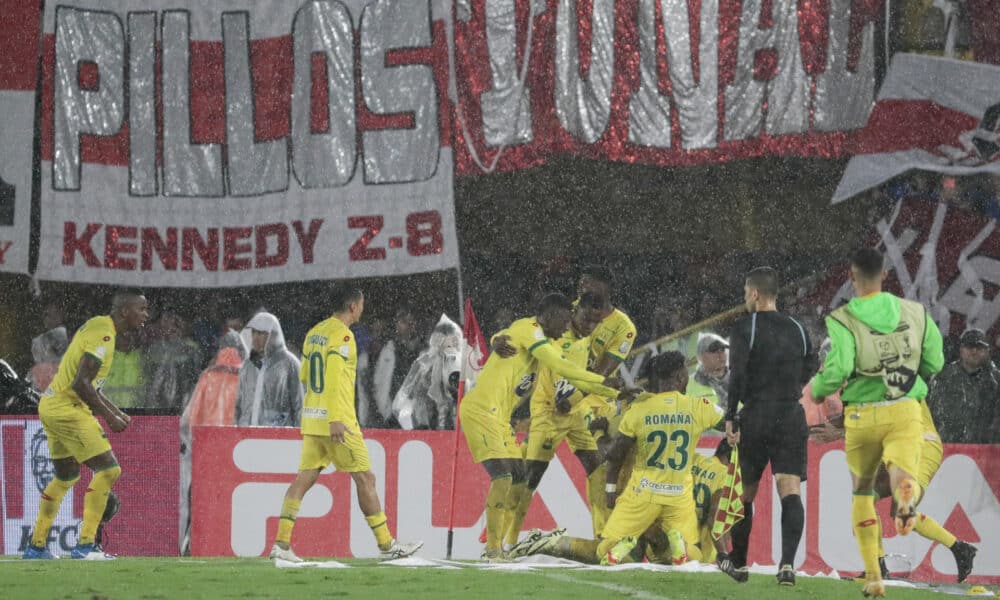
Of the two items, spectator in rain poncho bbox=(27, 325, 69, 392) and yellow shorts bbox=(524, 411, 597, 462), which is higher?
spectator in rain poncho bbox=(27, 325, 69, 392)

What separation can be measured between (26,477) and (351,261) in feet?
14.1

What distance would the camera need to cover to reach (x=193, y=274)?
16797 mm

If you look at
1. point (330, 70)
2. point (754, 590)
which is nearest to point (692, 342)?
point (330, 70)

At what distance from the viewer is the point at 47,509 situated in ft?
39.8

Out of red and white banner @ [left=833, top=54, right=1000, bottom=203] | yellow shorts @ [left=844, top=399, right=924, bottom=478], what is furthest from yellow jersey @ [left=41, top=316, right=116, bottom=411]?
red and white banner @ [left=833, top=54, right=1000, bottom=203]

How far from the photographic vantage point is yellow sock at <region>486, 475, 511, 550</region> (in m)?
11.7

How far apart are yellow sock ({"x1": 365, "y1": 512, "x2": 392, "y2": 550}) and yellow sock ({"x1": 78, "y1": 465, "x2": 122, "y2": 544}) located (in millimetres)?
1941

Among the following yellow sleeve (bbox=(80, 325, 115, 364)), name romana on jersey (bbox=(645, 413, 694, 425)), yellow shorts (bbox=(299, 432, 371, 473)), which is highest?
yellow sleeve (bbox=(80, 325, 115, 364))

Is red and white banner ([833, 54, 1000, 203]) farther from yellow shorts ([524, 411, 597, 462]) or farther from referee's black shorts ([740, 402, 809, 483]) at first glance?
referee's black shorts ([740, 402, 809, 483])

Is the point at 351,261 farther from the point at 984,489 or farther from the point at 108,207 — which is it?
the point at 984,489

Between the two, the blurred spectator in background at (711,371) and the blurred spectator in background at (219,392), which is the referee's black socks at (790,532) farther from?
the blurred spectator in background at (219,392)

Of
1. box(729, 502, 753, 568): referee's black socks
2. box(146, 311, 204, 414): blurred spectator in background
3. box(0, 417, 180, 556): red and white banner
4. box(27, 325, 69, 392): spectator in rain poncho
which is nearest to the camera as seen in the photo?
box(729, 502, 753, 568): referee's black socks

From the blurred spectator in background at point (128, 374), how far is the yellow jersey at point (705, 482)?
7.01 metres

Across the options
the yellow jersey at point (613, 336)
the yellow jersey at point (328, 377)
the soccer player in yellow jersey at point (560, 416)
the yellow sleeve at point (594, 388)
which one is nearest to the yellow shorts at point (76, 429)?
the yellow jersey at point (328, 377)
